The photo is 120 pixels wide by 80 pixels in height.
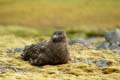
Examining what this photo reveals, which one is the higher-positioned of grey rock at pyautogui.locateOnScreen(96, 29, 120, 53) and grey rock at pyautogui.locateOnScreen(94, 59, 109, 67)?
grey rock at pyautogui.locateOnScreen(96, 29, 120, 53)

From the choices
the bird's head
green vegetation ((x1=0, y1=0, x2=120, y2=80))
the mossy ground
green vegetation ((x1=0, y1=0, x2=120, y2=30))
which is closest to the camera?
the mossy ground

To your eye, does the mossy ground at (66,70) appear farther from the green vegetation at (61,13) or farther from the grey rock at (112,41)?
the green vegetation at (61,13)

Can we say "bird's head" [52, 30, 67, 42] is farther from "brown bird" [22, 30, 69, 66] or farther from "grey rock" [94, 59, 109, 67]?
"grey rock" [94, 59, 109, 67]

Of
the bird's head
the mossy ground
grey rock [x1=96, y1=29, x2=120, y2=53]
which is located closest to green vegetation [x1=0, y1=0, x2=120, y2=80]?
the mossy ground

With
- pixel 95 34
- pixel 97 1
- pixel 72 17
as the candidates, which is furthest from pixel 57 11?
pixel 95 34

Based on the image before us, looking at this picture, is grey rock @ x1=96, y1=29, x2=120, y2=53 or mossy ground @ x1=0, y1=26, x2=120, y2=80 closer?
mossy ground @ x1=0, y1=26, x2=120, y2=80

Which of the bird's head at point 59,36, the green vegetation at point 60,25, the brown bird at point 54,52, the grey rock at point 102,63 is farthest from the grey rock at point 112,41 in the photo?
the bird's head at point 59,36

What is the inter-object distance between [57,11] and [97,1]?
11990 mm

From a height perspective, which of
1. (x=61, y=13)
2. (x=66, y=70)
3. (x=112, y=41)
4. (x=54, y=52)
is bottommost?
(x=66, y=70)

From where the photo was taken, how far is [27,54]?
1150 inches

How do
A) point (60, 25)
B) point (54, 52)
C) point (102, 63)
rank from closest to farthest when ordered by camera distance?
point (54, 52) → point (102, 63) → point (60, 25)

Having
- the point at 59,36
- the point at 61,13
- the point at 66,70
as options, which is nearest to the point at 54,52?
the point at 59,36

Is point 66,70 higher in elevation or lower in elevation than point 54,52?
lower

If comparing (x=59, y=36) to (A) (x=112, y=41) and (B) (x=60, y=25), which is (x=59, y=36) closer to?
(A) (x=112, y=41)
